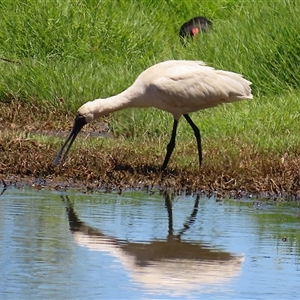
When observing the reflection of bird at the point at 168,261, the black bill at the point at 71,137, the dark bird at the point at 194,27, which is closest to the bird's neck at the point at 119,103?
the black bill at the point at 71,137

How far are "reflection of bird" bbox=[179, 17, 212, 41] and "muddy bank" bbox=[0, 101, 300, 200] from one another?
5.77 meters

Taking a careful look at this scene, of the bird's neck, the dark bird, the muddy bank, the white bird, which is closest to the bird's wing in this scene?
the white bird

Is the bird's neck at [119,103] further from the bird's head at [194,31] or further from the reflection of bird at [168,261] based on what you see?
the bird's head at [194,31]

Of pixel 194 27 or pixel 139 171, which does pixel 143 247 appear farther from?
pixel 194 27

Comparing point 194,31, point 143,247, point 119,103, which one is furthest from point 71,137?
point 194,31

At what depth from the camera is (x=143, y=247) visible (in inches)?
272

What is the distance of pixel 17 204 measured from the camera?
8148 mm

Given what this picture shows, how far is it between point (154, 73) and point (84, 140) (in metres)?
1.32

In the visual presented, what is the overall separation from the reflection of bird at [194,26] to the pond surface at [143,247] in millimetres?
6936

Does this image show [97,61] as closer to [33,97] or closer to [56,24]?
[56,24]

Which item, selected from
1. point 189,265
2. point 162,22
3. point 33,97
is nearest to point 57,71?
point 33,97

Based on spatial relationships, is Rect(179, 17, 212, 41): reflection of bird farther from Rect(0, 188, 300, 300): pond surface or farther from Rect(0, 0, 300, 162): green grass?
Rect(0, 188, 300, 300): pond surface

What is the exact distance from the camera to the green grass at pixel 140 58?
37.9 ft

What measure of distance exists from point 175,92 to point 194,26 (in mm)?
6365
